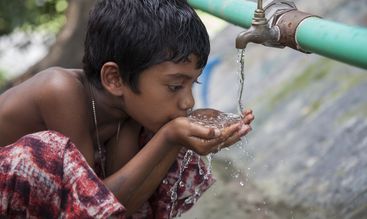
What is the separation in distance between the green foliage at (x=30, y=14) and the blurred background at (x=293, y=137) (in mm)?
2593

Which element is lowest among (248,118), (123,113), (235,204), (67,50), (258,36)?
(67,50)

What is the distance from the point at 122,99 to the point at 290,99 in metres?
2.35

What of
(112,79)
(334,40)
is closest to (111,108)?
(112,79)

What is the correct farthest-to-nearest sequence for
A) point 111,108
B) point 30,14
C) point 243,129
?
point 30,14, point 111,108, point 243,129

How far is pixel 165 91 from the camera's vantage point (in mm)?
2027

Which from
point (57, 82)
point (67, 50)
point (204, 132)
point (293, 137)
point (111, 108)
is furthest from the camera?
point (67, 50)

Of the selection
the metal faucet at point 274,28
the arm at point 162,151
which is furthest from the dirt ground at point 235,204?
the metal faucet at point 274,28

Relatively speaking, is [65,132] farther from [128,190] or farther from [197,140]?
[197,140]

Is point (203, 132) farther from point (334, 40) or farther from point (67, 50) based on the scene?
point (67, 50)

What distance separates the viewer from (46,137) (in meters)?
1.94

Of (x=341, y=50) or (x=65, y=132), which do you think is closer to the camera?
(x=341, y=50)

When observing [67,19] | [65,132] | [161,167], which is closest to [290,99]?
[161,167]

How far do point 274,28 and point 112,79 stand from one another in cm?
54

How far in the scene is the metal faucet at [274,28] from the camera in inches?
74.8
